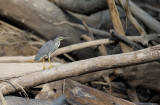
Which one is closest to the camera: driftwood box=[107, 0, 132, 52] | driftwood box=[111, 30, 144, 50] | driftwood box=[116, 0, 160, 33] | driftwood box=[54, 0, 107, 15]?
driftwood box=[111, 30, 144, 50]

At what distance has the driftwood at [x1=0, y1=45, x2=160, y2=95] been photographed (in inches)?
101

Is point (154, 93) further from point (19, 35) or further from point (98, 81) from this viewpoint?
point (19, 35)

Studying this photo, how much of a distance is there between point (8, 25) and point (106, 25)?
2.59 metres

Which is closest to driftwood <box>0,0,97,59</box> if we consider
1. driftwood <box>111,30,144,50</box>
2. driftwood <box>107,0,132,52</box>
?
driftwood <box>107,0,132,52</box>

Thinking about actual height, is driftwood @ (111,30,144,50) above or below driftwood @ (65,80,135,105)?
above

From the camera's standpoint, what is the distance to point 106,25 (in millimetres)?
5988

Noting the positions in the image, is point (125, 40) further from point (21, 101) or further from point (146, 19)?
point (21, 101)

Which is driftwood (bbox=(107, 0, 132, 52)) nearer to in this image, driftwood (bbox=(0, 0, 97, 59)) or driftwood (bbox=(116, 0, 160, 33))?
driftwood (bbox=(116, 0, 160, 33))

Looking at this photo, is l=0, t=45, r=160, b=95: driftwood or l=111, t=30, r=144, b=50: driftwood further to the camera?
l=111, t=30, r=144, b=50: driftwood

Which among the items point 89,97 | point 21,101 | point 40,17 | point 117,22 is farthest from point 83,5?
point 21,101

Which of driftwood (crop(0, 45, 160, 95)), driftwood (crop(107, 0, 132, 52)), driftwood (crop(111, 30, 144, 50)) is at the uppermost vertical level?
driftwood (crop(107, 0, 132, 52))

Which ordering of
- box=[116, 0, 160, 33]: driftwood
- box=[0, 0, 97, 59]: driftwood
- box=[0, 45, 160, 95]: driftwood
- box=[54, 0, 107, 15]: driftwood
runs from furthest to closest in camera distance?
box=[0, 0, 97, 59]: driftwood
box=[54, 0, 107, 15]: driftwood
box=[116, 0, 160, 33]: driftwood
box=[0, 45, 160, 95]: driftwood

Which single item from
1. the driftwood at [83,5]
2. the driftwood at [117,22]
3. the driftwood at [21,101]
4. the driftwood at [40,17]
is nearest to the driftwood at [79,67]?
the driftwood at [21,101]

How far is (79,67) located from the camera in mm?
2596
